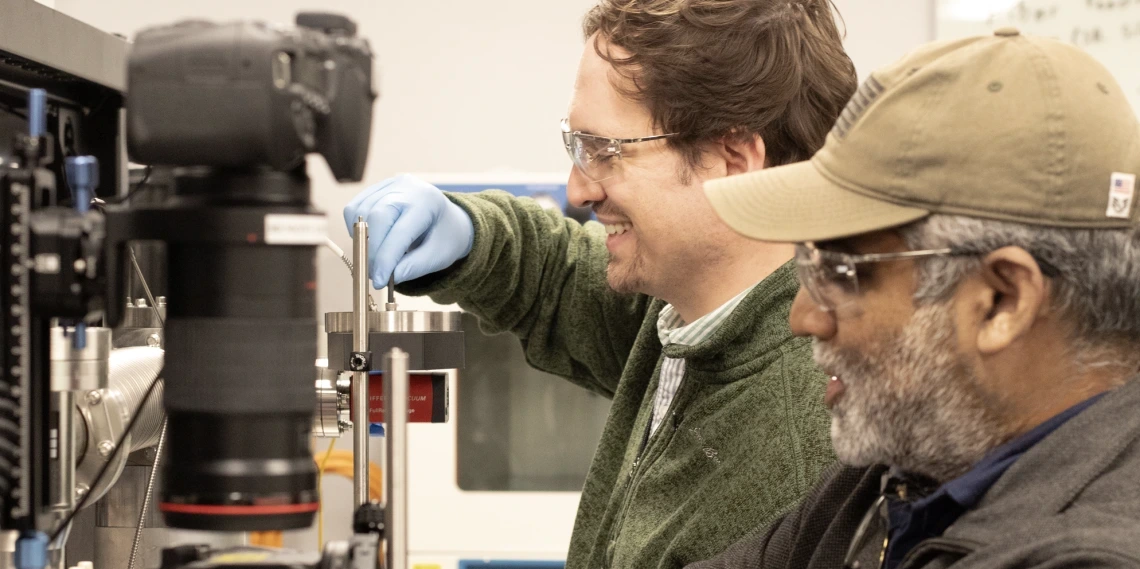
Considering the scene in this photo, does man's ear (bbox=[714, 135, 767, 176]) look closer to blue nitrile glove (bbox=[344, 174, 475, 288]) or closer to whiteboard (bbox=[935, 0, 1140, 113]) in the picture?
blue nitrile glove (bbox=[344, 174, 475, 288])

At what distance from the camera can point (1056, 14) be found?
2721 millimetres

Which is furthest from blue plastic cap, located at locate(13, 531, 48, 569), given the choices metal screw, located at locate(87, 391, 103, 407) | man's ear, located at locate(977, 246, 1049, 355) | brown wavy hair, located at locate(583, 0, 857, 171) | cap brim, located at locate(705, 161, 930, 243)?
brown wavy hair, located at locate(583, 0, 857, 171)

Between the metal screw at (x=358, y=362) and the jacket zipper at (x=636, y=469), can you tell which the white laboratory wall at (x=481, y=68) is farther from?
the metal screw at (x=358, y=362)

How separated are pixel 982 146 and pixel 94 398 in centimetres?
73

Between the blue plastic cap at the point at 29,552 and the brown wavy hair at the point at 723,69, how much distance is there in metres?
0.78

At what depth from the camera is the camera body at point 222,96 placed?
591mm

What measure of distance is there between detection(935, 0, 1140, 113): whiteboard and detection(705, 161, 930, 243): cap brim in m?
1.94

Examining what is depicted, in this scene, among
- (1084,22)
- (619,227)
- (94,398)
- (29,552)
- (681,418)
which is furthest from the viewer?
(1084,22)

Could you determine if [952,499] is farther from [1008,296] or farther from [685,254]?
[685,254]

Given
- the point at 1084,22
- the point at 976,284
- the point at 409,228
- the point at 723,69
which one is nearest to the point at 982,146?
the point at 976,284

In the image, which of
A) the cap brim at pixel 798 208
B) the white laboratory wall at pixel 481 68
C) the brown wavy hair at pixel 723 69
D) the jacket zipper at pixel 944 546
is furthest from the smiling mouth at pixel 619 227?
the white laboratory wall at pixel 481 68

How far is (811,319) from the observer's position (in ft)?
3.06

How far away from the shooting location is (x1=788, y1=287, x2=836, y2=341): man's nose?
0.92m

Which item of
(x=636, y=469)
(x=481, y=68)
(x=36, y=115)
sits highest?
(x=481, y=68)
